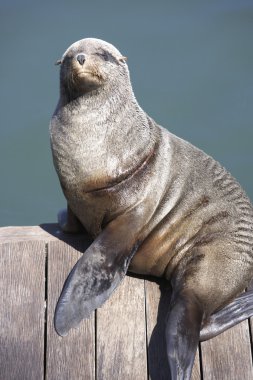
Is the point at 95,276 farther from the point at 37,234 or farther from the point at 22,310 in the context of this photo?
the point at 37,234

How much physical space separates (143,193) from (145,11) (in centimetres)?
740

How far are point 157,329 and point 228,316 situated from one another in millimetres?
320

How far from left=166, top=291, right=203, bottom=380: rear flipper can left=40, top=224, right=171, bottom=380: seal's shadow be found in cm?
12

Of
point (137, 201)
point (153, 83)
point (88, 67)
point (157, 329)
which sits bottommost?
point (157, 329)

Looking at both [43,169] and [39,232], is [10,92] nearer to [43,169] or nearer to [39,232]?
[43,169]

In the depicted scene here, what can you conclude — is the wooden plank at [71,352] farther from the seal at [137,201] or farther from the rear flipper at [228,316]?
the rear flipper at [228,316]

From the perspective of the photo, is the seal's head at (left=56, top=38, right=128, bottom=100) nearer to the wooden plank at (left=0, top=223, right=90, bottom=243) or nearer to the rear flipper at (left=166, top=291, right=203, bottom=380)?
the wooden plank at (left=0, top=223, right=90, bottom=243)

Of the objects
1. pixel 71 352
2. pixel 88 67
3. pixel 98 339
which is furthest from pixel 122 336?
pixel 88 67

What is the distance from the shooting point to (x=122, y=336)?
3348 millimetres

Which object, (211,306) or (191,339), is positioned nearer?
(191,339)

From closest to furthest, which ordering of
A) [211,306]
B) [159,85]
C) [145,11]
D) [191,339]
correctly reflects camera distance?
[191,339] < [211,306] < [159,85] < [145,11]

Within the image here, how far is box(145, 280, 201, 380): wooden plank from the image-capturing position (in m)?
3.26

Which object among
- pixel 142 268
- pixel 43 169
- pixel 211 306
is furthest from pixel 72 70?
pixel 43 169

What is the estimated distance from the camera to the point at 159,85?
920 cm
